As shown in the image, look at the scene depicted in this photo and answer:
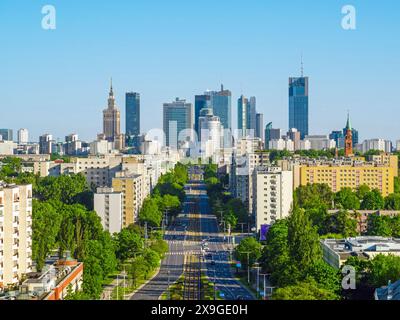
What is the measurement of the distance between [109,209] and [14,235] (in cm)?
453

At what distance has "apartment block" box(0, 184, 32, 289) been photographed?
18.1ft

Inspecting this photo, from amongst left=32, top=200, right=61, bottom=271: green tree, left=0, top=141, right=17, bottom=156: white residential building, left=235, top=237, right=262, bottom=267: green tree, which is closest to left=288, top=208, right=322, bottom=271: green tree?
left=235, top=237, right=262, bottom=267: green tree

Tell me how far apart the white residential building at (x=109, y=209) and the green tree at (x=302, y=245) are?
4.29 m

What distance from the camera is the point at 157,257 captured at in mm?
7625

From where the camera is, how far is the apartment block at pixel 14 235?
550 cm

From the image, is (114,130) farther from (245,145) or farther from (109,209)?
(109,209)

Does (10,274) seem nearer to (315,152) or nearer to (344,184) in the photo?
(344,184)

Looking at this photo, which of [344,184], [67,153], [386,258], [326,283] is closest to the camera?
[326,283]

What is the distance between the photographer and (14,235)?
18.6 feet

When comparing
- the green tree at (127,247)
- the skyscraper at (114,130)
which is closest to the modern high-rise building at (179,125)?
the skyscraper at (114,130)
